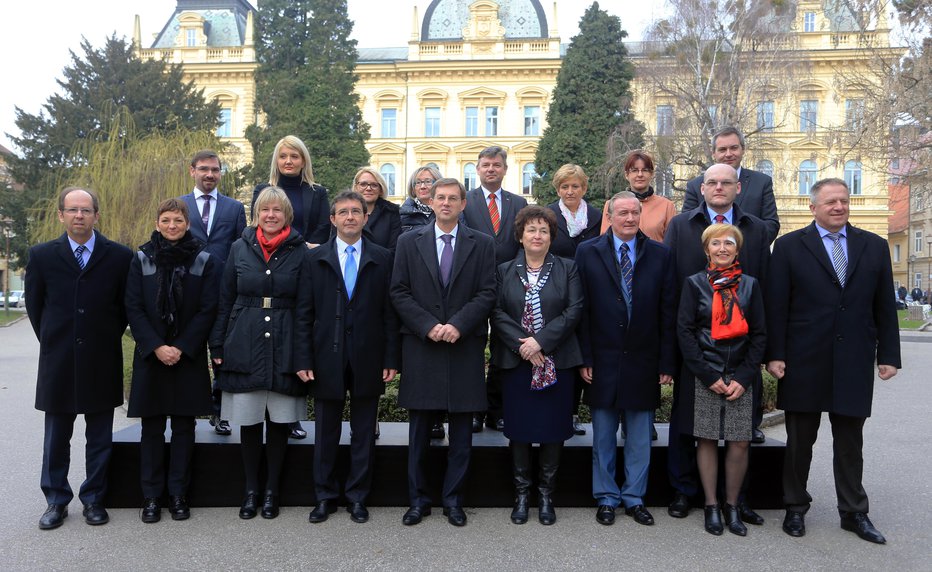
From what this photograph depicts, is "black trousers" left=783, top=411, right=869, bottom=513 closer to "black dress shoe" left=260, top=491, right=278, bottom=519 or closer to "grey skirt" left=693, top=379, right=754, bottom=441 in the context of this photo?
"grey skirt" left=693, top=379, right=754, bottom=441

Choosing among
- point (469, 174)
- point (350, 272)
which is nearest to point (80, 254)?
point (350, 272)

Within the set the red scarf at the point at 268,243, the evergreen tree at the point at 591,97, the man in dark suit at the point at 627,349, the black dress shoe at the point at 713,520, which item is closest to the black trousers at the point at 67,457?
the red scarf at the point at 268,243

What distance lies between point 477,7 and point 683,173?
19.8 meters

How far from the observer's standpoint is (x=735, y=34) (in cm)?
2677

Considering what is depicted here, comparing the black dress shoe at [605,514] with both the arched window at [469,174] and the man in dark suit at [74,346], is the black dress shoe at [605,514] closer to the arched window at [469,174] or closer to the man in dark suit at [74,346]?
the man in dark suit at [74,346]

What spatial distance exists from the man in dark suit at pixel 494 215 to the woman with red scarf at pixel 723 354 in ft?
5.64

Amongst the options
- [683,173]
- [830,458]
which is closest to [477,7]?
[683,173]

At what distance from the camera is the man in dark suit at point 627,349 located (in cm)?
499

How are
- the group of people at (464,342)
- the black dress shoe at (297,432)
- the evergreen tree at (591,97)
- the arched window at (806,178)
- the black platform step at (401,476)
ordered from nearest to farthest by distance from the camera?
1. the group of people at (464,342)
2. the black platform step at (401,476)
3. the black dress shoe at (297,432)
4. the evergreen tree at (591,97)
5. the arched window at (806,178)

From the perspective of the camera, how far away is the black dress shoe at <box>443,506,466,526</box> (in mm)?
4825

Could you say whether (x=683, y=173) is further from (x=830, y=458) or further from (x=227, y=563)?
(x=227, y=563)

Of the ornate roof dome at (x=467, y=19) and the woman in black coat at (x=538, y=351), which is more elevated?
the ornate roof dome at (x=467, y=19)

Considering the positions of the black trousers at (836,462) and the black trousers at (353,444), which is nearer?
the black trousers at (836,462)

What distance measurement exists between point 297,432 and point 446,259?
190 cm
